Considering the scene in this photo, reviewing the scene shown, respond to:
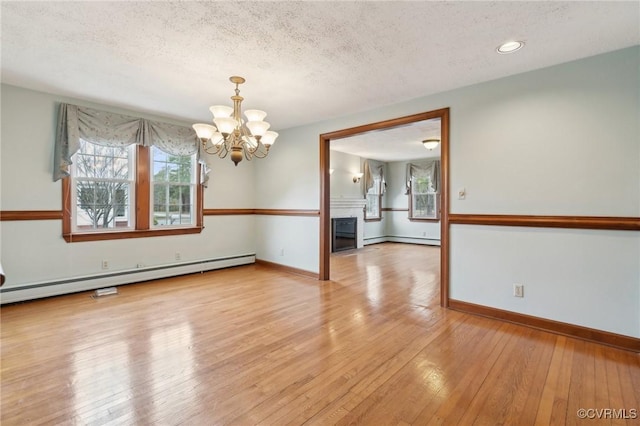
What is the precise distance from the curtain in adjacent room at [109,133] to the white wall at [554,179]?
356 centimetres

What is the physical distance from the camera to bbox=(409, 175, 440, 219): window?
8680 millimetres

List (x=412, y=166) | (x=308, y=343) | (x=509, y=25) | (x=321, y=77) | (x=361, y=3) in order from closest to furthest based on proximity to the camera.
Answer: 1. (x=361, y=3)
2. (x=509, y=25)
3. (x=308, y=343)
4. (x=321, y=77)
5. (x=412, y=166)

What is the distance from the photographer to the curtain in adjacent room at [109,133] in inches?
146

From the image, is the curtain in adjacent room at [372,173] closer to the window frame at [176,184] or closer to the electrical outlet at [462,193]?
the window frame at [176,184]

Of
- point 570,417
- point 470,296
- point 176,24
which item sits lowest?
point 570,417

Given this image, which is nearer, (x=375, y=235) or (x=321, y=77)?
(x=321, y=77)

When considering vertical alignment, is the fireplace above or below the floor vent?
above

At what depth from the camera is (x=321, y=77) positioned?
10.3 ft

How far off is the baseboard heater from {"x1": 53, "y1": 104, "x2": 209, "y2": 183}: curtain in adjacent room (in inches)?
52.1

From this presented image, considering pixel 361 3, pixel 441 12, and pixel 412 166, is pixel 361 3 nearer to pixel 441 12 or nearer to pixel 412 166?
pixel 441 12

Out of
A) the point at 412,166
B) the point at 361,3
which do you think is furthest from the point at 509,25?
the point at 412,166

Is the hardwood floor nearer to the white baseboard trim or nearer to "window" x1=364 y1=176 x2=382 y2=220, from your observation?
the white baseboard trim

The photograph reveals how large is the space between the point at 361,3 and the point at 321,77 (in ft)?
3.86

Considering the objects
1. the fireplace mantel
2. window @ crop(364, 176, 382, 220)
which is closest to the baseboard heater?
the fireplace mantel
